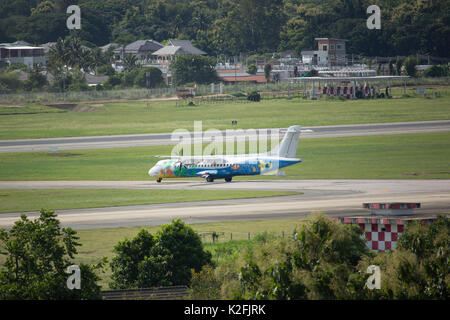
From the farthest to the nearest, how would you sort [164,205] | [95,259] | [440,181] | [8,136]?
[8,136] < [440,181] < [164,205] < [95,259]

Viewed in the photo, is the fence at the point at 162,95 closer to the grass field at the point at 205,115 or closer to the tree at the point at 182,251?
the grass field at the point at 205,115

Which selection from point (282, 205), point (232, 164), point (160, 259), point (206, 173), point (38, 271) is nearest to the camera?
point (38, 271)

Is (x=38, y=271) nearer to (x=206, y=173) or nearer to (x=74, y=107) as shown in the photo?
(x=206, y=173)

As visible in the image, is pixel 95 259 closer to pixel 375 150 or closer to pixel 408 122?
pixel 375 150

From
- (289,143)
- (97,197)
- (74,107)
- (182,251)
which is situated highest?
(74,107)

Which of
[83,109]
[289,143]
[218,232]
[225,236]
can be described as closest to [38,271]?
[225,236]

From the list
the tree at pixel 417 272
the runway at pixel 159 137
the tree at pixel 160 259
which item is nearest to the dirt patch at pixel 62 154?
the runway at pixel 159 137
